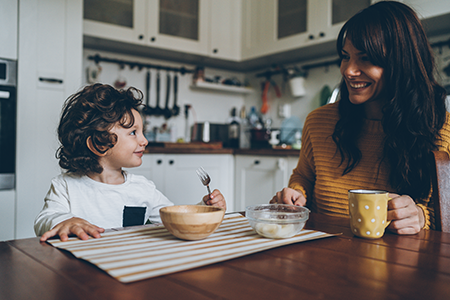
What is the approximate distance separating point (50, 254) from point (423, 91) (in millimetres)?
1109

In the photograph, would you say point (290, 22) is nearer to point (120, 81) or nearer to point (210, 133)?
point (210, 133)

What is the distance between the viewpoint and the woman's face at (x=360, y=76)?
3.77ft

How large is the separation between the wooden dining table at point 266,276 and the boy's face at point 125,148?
53cm

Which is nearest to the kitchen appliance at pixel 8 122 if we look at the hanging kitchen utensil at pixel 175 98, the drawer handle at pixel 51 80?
the drawer handle at pixel 51 80

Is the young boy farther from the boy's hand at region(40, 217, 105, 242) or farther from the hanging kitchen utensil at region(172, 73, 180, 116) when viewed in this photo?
the hanging kitchen utensil at region(172, 73, 180, 116)

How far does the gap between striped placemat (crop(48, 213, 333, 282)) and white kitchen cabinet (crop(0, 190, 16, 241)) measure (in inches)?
67.8

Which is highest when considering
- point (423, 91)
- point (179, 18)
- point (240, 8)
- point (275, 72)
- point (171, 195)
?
point (240, 8)

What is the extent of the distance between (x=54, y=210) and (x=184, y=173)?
1.89m

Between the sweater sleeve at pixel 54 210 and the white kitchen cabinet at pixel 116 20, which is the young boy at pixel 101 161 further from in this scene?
the white kitchen cabinet at pixel 116 20

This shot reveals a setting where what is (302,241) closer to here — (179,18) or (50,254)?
(50,254)

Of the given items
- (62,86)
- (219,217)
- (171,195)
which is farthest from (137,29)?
(219,217)

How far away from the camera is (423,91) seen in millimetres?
1130

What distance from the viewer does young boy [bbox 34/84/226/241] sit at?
1.13m

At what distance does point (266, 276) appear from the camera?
508mm
